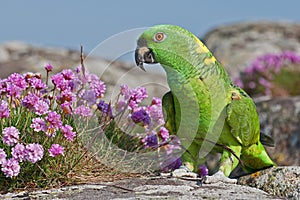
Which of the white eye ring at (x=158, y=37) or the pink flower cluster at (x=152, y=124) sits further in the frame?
the pink flower cluster at (x=152, y=124)

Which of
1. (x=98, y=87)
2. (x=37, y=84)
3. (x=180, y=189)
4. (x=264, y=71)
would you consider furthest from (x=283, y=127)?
(x=37, y=84)

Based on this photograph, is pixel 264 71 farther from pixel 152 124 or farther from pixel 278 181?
pixel 278 181

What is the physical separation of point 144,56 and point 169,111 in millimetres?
596

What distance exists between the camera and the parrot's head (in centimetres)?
434

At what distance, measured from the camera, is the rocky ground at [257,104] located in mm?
4176

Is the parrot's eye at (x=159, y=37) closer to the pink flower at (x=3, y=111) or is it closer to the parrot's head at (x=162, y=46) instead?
the parrot's head at (x=162, y=46)

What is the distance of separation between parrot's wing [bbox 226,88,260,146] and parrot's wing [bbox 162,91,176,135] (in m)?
0.45

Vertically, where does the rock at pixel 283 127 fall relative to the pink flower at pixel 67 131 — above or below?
below

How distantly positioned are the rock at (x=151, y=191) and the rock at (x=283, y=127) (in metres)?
5.06

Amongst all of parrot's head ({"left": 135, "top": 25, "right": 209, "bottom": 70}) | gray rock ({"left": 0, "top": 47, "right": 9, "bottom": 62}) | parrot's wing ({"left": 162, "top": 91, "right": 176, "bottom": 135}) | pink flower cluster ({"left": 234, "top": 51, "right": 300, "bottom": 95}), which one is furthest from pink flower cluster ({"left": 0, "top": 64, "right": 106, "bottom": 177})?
gray rock ({"left": 0, "top": 47, "right": 9, "bottom": 62})

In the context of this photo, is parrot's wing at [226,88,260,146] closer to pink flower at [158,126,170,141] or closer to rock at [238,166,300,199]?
rock at [238,166,300,199]

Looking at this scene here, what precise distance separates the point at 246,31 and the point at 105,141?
1919 centimetres

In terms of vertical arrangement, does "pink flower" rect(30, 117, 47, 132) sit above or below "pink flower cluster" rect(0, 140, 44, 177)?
above

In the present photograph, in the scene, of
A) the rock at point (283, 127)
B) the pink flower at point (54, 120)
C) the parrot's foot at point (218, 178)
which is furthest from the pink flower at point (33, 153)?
the rock at point (283, 127)
